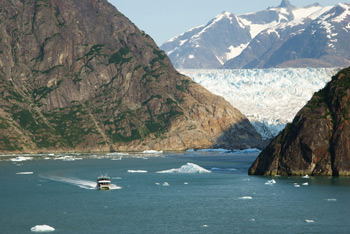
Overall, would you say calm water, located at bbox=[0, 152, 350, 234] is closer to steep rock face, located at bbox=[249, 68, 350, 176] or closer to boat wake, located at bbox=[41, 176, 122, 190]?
boat wake, located at bbox=[41, 176, 122, 190]

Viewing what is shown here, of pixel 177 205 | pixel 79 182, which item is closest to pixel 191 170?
pixel 79 182

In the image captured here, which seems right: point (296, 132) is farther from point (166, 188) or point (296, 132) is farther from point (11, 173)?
point (11, 173)

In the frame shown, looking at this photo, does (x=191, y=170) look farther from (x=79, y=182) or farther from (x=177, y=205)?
(x=177, y=205)

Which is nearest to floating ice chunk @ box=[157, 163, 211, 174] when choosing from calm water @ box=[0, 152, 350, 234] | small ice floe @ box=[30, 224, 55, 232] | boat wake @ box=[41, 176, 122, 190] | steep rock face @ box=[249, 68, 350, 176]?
calm water @ box=[0, 152, 350, 234]

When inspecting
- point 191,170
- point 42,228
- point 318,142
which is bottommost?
point 42,228

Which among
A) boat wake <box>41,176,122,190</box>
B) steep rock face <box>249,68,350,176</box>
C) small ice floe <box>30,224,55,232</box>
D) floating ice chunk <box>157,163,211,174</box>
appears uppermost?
steep rock face <box>249,68,350,176</box>

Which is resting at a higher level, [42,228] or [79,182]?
[79,182]

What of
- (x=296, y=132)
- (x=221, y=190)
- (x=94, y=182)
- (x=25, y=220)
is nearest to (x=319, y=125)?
(x=296, y=132)
